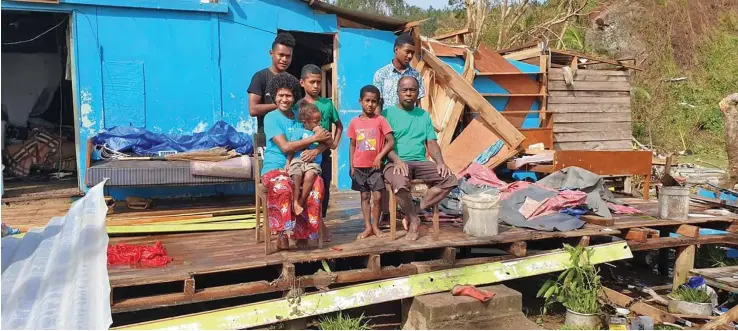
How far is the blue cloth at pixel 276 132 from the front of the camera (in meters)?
4.37

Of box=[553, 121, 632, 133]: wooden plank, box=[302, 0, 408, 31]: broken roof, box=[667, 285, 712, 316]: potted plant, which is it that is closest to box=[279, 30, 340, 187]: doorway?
box=[302, 0, 408, 31]: broken roof

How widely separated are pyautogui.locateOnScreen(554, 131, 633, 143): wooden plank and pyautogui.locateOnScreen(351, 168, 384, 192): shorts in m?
6.52

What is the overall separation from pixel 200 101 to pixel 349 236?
3.45 m

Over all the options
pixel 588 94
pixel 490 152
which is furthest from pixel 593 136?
pixel 490 152

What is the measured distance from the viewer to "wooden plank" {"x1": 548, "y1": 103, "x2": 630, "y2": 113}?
10359 millimetres

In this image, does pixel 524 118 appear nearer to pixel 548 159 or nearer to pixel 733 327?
pixel 548 159

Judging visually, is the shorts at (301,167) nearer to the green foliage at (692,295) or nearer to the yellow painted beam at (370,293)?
the yellow painted beam at (370,293)

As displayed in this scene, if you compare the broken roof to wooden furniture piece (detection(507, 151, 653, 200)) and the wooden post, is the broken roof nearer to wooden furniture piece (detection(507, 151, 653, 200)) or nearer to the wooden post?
wooden furniture piece (detection(507, 151, 653, 200))

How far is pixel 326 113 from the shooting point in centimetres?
475

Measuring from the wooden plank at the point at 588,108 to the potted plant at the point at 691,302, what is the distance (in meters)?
5.16

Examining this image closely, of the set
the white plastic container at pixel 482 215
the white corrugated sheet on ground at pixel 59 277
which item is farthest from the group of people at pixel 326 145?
the white corrugated sheet on ground at pixel 59 277

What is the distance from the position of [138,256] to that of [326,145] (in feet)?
5.53

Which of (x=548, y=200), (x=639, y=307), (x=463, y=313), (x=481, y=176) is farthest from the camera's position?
(x=481, y=176)

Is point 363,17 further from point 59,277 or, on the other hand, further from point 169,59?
point 59,277
